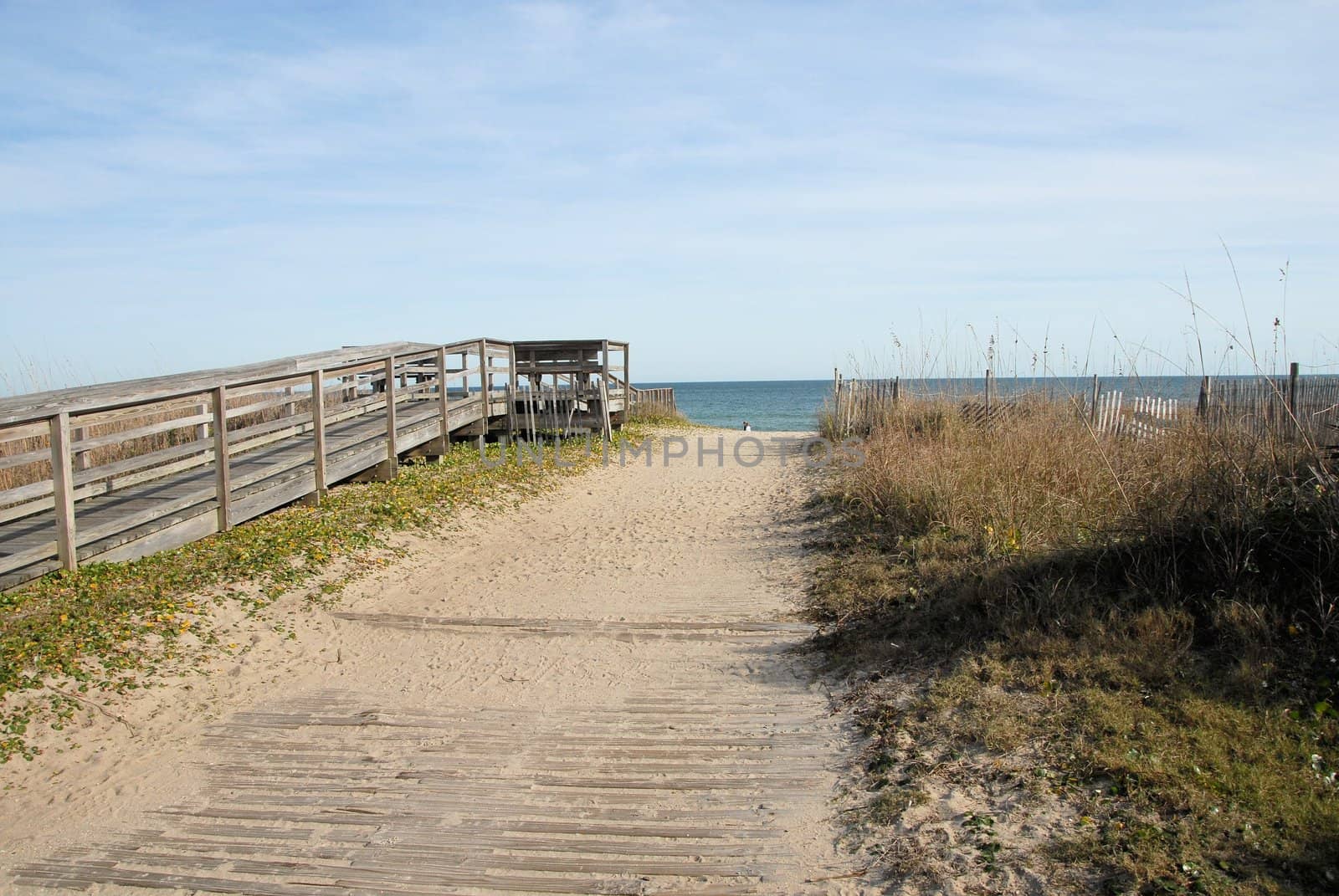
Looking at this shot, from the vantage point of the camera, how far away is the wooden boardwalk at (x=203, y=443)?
6797mm

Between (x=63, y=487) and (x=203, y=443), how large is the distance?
2276 mm

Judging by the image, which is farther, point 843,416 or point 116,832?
point 843,416

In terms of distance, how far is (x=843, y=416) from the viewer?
1861 centimetres

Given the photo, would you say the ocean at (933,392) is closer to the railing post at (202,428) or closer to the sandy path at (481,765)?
the sandy path at (481,765)

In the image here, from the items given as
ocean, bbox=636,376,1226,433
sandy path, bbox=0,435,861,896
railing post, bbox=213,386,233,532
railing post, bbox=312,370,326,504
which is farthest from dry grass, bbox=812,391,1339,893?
railing post, bbox=312,370,326,504

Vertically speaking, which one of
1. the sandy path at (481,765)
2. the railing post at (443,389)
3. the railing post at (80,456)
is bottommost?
the sandy path at (481,765)

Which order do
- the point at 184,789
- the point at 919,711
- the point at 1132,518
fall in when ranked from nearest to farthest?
the point at 184,789 → the point at 919,711 → the point at 1132,518

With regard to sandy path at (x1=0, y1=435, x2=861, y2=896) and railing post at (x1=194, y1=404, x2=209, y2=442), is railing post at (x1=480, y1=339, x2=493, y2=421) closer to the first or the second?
railing post at (x1=194, y1=404, x2=209, y2=442)

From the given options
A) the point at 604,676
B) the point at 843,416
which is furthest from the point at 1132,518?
the point at 843,416

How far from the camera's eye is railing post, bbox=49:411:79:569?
6449mm

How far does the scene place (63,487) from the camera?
6.51 metres

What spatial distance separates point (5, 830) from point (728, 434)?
20904mm

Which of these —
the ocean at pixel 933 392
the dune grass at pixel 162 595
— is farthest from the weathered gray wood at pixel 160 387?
the ocean at pixel 933 392

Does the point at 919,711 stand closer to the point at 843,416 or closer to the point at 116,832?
the point at 116,832
